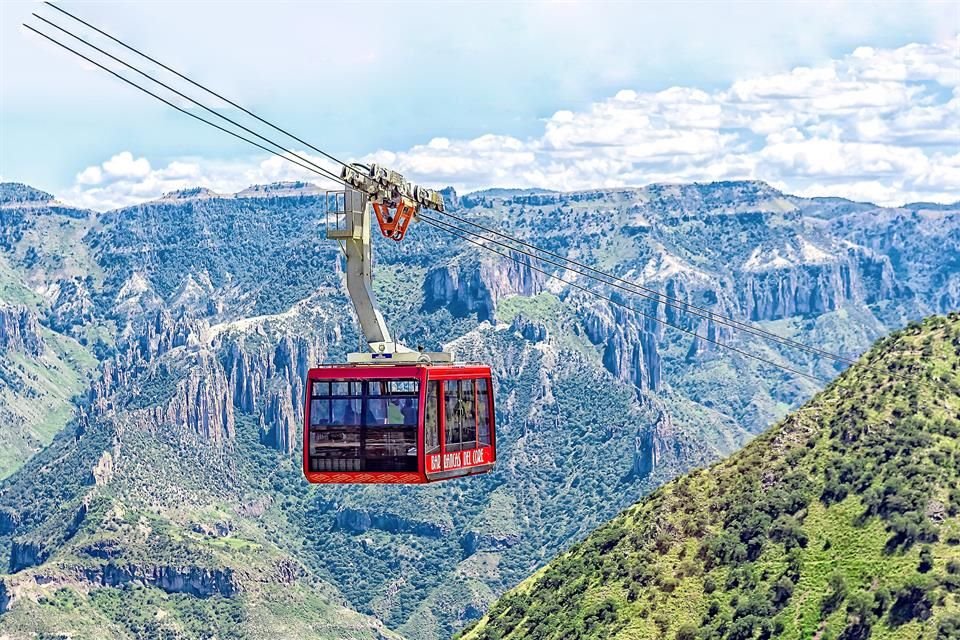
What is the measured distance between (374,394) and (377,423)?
1469 mm

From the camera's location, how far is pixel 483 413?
109 m

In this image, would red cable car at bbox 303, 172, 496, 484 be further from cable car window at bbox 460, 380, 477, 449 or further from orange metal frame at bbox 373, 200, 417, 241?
cable car window at bbox 460, 380, 477, 449

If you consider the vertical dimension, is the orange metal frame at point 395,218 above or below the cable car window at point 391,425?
above

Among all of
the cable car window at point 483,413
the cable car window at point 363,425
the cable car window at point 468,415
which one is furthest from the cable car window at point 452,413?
the cable car window at point 483,413

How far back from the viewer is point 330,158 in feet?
306

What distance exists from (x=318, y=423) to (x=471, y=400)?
9703 millimetres

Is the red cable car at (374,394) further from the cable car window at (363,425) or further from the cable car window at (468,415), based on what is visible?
the cable car window at (468,415)

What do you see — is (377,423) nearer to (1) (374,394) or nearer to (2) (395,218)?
(1) (374,394)

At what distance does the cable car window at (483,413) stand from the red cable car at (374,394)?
221 inches

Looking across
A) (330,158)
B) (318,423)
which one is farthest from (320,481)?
(330,158)

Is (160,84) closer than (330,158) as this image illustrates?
Yes

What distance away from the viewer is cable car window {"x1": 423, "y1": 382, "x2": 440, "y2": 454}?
328 feet

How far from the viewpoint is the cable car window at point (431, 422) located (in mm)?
99906

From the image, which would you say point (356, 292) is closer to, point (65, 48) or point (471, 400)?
point (471, 400)
